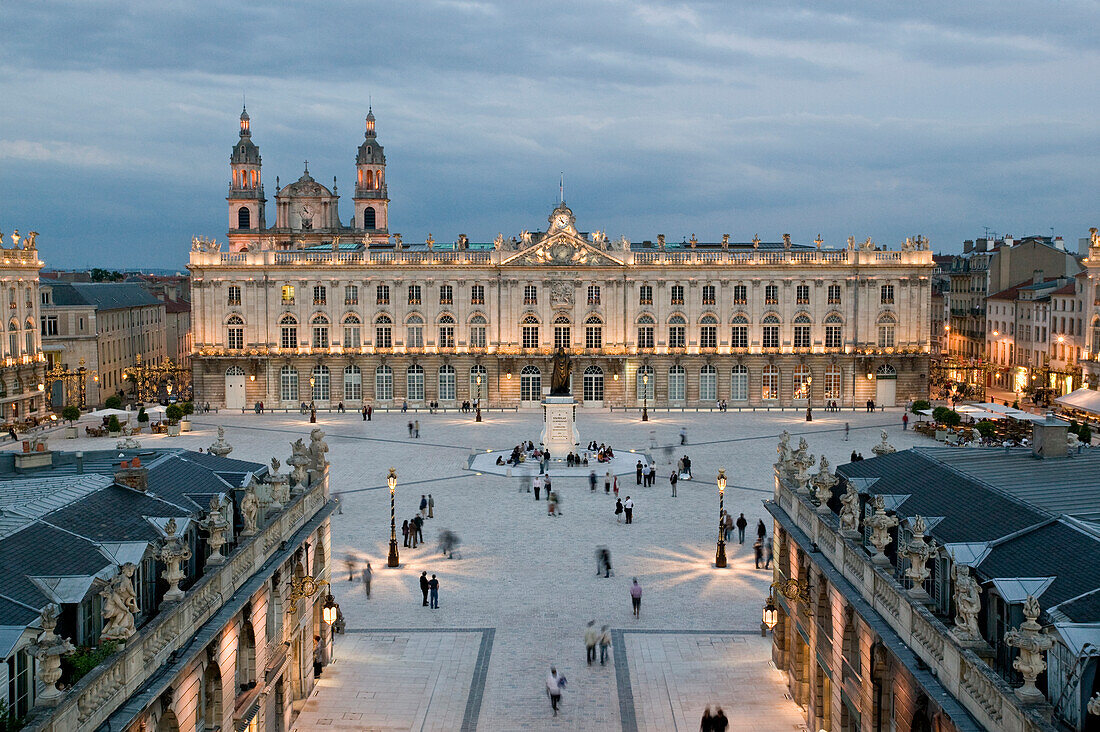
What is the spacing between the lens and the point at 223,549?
22.6 m

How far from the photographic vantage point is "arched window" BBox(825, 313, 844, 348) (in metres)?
87.8

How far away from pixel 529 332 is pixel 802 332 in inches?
838

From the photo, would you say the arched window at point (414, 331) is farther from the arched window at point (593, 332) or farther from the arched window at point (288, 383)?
the arched window at point (593, 332)

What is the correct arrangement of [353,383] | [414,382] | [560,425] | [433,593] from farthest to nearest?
[414,382]
[353,383]
[560,425]
[433,593]

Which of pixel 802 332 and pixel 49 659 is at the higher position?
pixel 802 332

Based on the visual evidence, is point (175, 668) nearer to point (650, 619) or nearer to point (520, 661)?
point (520, 661)

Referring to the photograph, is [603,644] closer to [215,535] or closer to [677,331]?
[215,535]

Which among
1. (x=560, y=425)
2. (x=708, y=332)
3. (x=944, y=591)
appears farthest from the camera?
(x=708, y=332)

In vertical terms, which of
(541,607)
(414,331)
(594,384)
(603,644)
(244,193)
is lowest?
(541,607)

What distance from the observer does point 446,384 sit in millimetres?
88062

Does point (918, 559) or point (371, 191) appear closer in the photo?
point (918, 559)

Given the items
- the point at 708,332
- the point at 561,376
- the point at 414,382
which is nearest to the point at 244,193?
the point at 414,382

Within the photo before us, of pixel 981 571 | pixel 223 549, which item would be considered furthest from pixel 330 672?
pixel 981 571

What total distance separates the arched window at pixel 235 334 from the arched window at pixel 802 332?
4301 centimetres
